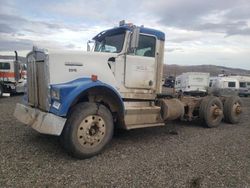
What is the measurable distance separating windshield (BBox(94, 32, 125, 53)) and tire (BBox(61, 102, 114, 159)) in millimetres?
1558

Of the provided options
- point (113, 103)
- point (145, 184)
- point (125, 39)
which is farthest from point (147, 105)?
point (145, 184)

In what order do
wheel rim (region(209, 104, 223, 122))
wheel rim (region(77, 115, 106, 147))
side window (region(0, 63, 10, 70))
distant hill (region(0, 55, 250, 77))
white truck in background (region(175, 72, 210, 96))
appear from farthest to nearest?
white truck in background (region(175, 72, 210, 96)) → side window (region(0, 63, 10, 70)) → distant hill (region(0, 55, 250, 77)) → wheel rim (region(209, 104, 223, 122)) → wheel rim (region(77, 115, 106, 147))

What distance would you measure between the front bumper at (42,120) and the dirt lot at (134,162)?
0.58 metres

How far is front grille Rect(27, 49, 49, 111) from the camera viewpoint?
18.7 ft

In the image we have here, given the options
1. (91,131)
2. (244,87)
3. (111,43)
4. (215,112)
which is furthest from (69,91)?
(244,87)

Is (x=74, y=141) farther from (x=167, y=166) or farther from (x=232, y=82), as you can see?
(x=232, y=82)

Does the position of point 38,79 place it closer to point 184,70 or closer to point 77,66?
point 77,66

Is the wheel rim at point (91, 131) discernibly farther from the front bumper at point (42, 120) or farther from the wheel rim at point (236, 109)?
the wheel rim at point (236, 109)

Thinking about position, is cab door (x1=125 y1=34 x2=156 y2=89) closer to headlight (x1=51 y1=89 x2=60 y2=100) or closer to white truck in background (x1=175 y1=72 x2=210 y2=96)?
headlight (x1=51 y1=89 x2=60 y2=100)

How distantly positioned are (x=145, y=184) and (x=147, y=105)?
114 inches

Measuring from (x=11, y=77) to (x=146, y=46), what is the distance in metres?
14.3

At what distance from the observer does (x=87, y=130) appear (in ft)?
18.1

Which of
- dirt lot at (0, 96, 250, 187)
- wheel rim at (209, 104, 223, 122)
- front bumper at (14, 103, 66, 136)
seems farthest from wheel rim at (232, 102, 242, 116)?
front bumper at (14, 103, 66, 136)

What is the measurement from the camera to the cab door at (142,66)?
658 centimetres
